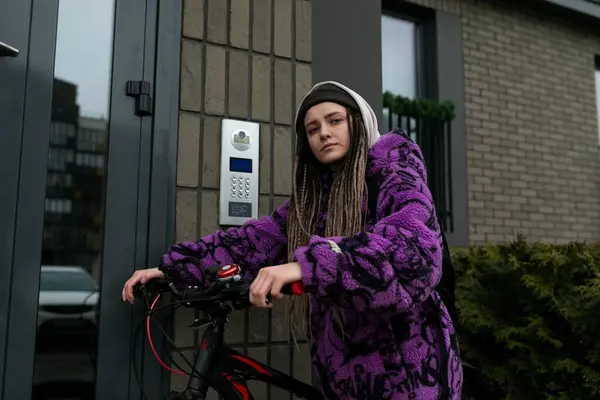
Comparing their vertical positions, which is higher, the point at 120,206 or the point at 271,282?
the point at 120,206

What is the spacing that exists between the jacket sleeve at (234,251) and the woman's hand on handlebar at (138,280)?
0.04m

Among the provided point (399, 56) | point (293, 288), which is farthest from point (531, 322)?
point (399, 56)

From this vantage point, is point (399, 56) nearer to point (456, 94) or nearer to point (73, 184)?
point (456, 94)

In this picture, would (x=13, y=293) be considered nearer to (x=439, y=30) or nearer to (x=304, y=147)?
(x=304, y=147)

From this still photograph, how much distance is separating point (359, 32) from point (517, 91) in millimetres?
3972

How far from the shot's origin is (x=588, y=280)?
2.96 meters

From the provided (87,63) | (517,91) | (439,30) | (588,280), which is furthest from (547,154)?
(87,63)

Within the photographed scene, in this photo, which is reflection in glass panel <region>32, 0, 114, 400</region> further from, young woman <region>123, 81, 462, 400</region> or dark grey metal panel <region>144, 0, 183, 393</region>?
young woman <region>123, 81, 462, 400</region>

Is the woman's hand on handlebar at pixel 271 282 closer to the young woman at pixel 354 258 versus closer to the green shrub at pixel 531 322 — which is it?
the young woman at pixel 354 258

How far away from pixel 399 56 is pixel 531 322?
370 centimetres

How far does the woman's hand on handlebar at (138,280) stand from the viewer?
202 centimetres

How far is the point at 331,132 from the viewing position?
75.6 inches

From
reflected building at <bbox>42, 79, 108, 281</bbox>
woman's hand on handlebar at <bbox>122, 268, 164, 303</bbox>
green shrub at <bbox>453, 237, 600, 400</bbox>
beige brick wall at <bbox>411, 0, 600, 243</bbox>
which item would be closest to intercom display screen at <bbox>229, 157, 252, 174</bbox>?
reflected building at <bbox>42, 79, 108, 281</bbox>

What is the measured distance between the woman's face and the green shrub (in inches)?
57.8
